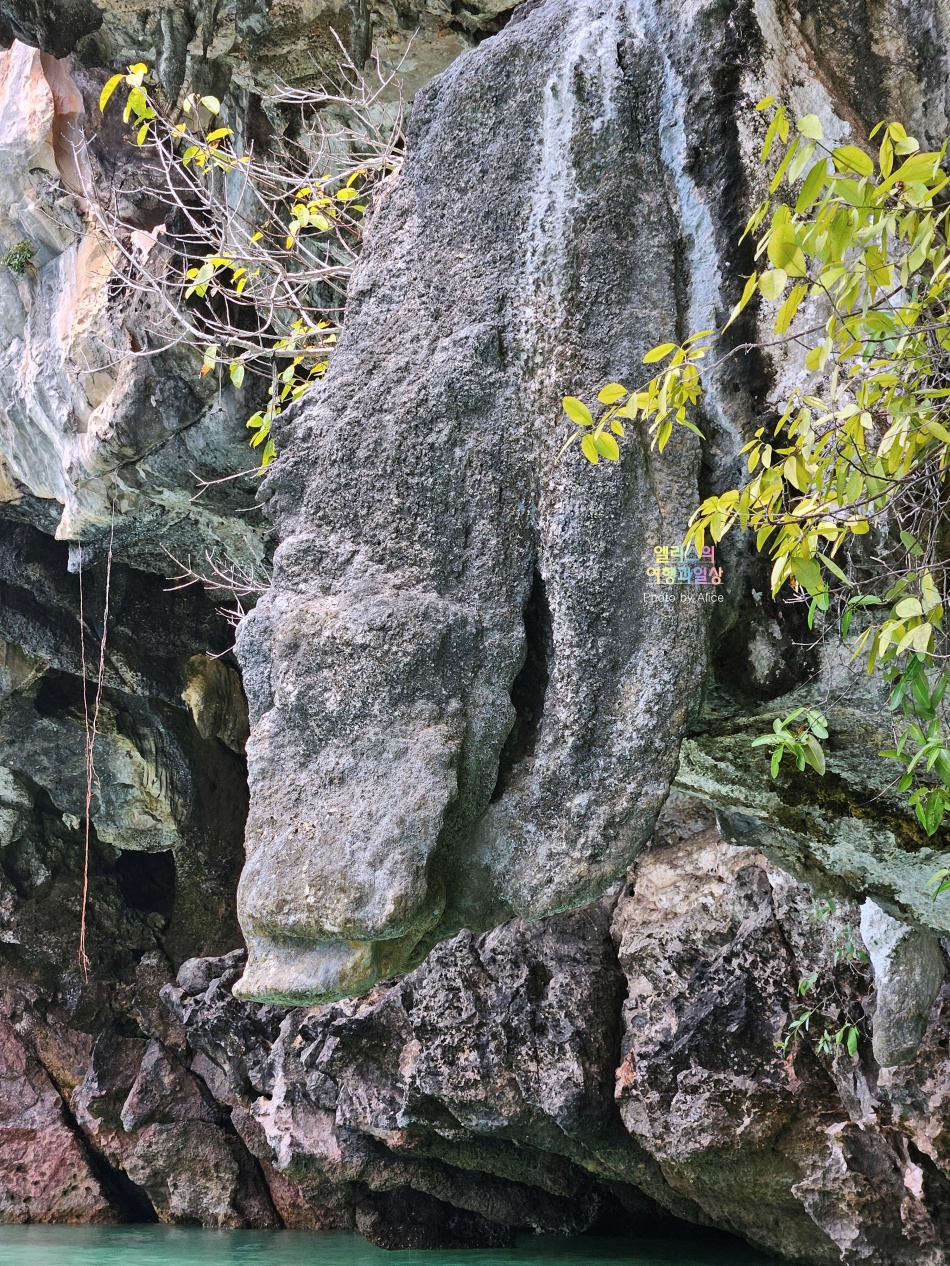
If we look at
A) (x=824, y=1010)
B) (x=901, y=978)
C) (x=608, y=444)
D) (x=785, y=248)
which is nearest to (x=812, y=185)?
(x=785, y=248)

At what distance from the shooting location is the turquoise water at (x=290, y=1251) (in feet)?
22.4

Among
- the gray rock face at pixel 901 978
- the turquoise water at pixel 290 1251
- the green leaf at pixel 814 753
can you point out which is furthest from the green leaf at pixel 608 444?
the turquoise water at pixel 290 1251

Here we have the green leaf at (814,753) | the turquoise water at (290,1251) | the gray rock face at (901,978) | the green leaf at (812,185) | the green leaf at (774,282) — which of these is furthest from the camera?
the turquoise water at (290,1251)

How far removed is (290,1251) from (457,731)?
697 centimetres

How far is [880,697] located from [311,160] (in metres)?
4.02

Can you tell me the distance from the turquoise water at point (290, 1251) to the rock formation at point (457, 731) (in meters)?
0.28

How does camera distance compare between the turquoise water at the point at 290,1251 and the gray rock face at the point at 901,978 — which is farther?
the turquoise water at the point at 290,1251

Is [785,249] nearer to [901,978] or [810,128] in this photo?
[810,128]

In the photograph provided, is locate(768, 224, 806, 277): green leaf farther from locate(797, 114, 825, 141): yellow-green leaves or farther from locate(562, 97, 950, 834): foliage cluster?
locate(797, 114, 825, 141): yellow-green leaves

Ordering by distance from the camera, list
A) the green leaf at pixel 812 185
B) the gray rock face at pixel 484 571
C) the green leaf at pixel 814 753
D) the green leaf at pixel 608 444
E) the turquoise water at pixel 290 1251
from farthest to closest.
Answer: the turquoise water at pixel 290 1251 < the gray rock face at pixel 484 571 < the green leaf at pixel 814 753 < the green leaf at pixel 608 444 < the green leaf at pixel 812 185

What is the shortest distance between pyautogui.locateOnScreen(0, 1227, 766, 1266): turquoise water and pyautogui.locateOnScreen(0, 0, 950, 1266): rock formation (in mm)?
275

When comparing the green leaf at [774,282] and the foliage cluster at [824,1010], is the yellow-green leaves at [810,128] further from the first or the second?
the foliage cluster at [824,1010]

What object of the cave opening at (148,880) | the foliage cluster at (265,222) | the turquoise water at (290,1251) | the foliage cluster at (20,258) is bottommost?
the turquoise water at (290,1251)

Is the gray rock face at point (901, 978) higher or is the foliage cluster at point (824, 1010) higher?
the gray rock face at point (901, 978)
